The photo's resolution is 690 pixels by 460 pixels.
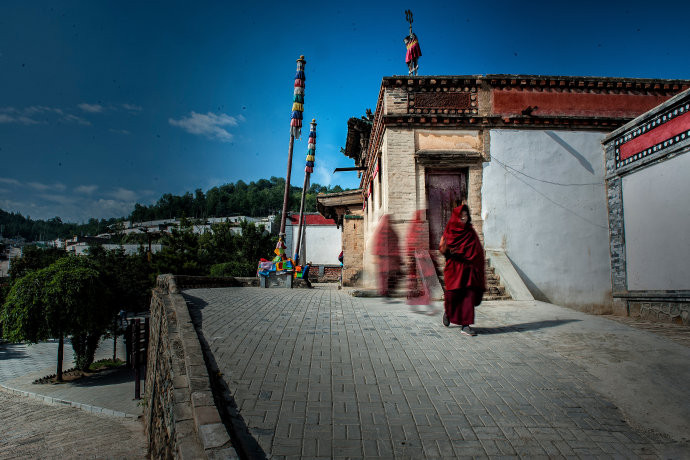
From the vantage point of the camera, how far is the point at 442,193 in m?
10.9

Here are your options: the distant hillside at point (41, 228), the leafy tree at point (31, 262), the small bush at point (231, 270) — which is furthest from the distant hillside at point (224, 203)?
the small bush at point (231, 270)

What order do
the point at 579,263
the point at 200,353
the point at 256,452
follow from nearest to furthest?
1. the point at 256,452
2. the point at 200,353
3. the point at 579,263

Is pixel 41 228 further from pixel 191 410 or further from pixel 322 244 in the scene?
pixel 191 410

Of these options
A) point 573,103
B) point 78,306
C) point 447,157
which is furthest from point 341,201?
point 78,306

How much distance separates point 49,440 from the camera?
11.1 meters

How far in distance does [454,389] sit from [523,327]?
2988mm

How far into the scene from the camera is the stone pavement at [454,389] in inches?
106

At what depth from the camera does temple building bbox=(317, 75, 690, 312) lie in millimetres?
10500

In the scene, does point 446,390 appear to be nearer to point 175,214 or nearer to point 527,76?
point 527,76

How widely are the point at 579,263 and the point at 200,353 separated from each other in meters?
10.4

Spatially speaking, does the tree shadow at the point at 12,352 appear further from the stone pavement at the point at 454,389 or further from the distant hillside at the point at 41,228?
the distant hillside at the point at 41,228

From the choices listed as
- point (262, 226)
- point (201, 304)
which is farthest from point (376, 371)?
point (262, 226)

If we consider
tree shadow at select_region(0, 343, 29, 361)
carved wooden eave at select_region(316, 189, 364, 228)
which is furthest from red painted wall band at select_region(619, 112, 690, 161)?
tree shadow at select_region(0, 343, 29, 361)

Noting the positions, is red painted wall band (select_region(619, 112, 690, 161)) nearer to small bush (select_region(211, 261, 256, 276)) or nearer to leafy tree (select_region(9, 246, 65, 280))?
small bush (select_region(211, 261, 256, 276))
